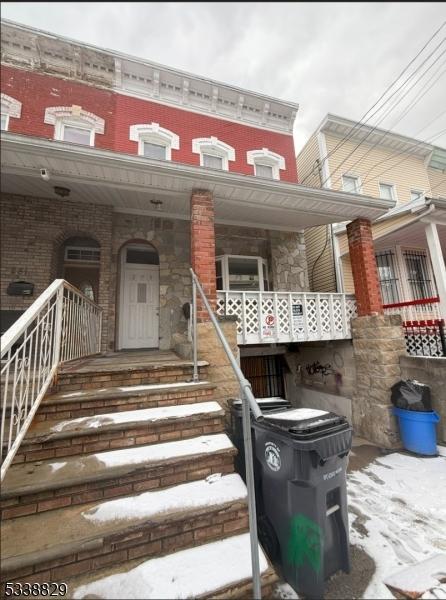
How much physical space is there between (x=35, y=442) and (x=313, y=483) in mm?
2141

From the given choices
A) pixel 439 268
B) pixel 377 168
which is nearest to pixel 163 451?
pixel 439 268

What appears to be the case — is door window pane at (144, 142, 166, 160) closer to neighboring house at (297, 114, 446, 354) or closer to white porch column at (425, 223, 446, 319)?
neighboring house at (297, 114, 446, 354)

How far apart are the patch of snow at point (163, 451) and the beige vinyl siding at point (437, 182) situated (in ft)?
43.6

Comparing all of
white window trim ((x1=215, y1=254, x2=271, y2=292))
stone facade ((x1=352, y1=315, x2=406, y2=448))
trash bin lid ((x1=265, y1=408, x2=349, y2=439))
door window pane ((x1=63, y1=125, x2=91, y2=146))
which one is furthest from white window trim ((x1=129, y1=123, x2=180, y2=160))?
trash bin lid ((x1=265, y1=408, x2=349, y2=439))

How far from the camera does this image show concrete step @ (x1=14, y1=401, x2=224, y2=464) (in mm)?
2059

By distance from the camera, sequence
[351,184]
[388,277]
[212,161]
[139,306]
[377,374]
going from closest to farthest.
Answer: [377,374] → [139,306] → [212,161] → [388,277] → [351,184]

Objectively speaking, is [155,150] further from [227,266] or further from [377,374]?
[377,374]

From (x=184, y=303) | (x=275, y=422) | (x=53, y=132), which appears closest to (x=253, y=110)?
(x=53, y=132)

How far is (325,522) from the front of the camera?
5.94 ft

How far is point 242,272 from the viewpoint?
7363mm

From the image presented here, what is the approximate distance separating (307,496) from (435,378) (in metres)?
4.06

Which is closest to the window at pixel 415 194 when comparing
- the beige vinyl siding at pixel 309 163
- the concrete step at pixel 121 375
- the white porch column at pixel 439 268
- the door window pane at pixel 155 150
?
the beige vinyl siding at pixel 309 163

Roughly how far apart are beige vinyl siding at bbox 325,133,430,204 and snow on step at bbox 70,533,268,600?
974cm

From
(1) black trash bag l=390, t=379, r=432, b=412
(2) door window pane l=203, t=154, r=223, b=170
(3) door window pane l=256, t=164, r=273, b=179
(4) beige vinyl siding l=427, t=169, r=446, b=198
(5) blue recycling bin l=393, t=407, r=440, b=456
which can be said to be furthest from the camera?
(4) beige vinyl siding l=427, t=169, r=446, b=198
